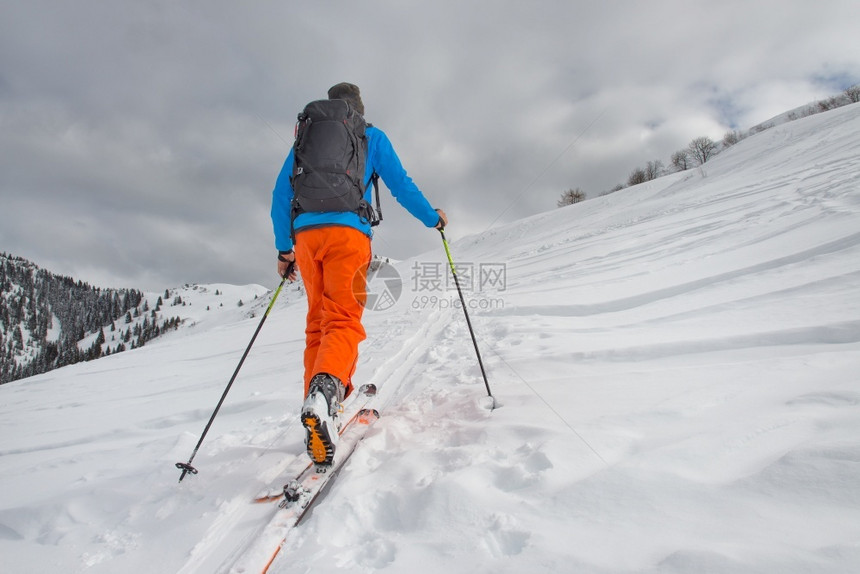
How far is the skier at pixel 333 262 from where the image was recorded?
1957 millimetres

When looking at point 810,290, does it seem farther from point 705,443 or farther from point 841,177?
point 841,177

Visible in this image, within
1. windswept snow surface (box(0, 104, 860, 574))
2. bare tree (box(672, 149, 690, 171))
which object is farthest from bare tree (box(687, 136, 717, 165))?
windswept snow surface (box(0, 104, 860, 574))

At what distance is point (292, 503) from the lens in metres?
1.78

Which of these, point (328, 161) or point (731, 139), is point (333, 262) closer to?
point (328, 161)

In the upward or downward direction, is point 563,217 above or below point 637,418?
above

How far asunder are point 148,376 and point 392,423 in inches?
210

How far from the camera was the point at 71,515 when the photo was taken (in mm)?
1844

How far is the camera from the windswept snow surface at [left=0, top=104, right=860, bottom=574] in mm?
1134

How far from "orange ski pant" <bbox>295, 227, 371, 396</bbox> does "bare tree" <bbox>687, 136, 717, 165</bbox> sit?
192 ft

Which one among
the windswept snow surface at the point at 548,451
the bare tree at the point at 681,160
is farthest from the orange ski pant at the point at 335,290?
the bare tree at the point at 681,160

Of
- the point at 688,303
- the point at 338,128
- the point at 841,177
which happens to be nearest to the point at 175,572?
the point at 338,128

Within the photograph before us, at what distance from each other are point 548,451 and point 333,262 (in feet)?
5.33

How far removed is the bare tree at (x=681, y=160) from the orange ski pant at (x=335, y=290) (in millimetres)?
58159

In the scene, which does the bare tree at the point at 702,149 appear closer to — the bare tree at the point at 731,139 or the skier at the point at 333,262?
the bare tree at the point at 731,139
